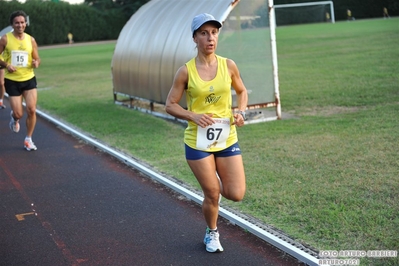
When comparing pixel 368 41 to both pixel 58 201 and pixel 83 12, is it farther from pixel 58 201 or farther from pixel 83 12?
pixel 83 12

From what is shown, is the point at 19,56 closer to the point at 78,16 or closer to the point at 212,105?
the point at 212,105

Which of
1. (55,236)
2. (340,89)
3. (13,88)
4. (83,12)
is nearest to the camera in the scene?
(55,236)

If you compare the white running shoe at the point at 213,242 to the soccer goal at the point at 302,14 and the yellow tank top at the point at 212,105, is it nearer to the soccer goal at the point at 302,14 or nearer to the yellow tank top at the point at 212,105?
the yellow tank top at the point at 212,105

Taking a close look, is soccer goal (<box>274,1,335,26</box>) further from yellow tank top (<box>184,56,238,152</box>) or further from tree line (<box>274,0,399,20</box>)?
yellow tank top (<box>184,56,238,152</box>)

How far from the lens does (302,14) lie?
70.9 metres

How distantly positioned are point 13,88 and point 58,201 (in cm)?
398

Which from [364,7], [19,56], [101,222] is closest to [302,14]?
[364,7]

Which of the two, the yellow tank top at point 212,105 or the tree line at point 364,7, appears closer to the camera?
the yellow tank top at point 212,105

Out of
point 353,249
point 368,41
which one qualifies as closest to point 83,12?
point 368,41

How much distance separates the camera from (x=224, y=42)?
13773mm

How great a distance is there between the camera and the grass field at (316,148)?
21.1 ft

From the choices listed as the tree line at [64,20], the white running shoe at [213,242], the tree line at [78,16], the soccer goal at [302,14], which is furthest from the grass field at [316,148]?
the soccer goal at [302,14]

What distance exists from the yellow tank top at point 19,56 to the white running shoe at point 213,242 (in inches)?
263

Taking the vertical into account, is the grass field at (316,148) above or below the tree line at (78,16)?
below
